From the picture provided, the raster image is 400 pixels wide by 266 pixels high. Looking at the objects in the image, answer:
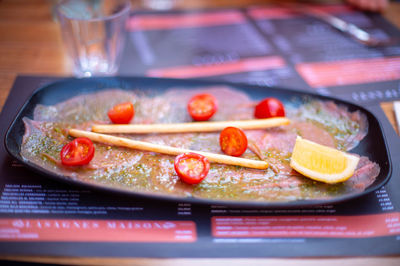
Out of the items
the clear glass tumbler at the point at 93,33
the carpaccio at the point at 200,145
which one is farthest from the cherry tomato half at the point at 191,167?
the clear glass tumbler at the point at 93,33

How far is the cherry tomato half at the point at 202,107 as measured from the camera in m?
1.05

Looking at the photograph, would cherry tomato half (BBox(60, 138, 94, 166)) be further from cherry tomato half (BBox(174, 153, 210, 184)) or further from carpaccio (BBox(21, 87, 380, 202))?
cherry tomato half (BBox(174, 153, 210, 184))

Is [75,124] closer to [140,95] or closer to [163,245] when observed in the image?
[140,95]

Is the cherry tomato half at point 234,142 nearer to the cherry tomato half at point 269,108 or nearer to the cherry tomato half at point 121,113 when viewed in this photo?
the cherry tomato half at point 269,108

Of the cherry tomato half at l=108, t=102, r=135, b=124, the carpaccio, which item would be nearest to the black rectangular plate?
the carpaccio

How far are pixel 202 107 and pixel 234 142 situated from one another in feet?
→ 0.63

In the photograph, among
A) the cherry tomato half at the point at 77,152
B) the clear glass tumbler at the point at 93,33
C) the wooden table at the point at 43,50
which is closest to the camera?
the wooden table at the point at 43,50

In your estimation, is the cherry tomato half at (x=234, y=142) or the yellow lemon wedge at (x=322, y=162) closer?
the yellow lemon wedge at (x=322, y=162)

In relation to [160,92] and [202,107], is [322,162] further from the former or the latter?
[160,92]

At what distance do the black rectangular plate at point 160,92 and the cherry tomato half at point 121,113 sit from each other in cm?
13

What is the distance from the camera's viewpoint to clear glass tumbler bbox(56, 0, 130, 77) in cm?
119

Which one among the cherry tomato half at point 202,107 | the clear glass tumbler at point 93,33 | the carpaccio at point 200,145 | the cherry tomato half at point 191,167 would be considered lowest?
the carpaccio at point 200,145

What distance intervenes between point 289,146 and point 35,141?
0.75m

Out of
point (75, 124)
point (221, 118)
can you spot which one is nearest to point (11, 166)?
point (75, 124)
